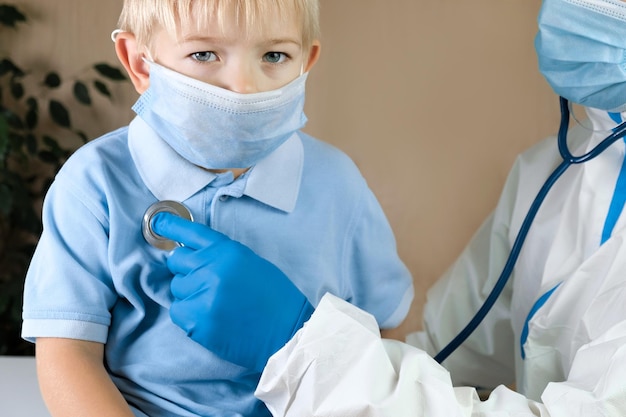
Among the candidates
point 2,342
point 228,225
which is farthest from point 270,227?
point 2,342

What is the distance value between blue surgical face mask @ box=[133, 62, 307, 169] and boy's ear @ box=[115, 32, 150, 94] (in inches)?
1.5

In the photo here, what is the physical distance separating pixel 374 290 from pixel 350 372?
12.9 inches

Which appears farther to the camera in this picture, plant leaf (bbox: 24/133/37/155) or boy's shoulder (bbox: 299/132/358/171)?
plant leaf (bbox: 24/133/37/155)

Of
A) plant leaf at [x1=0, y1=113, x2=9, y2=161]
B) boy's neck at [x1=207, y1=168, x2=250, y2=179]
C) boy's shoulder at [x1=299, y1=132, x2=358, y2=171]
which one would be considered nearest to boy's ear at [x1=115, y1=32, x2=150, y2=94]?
boy's neck at [x1=207, y1=168, x2=250, y2=179]

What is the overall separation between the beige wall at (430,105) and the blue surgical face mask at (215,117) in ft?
3.67

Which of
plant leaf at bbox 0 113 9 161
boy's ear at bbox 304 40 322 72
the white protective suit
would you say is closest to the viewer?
the white protective suit

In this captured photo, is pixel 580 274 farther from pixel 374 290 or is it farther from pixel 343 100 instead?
pixel 343 100

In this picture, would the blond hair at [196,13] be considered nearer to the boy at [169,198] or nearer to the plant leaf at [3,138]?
the boy at [169,198]

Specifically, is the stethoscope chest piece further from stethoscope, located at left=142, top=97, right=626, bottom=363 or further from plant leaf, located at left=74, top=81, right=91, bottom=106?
plant leaf, located at left=74, top=81, right=91, bottom=106

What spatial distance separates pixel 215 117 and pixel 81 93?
138 cm

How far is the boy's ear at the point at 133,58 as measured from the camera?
117 cm

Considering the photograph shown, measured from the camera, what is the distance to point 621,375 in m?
1.07

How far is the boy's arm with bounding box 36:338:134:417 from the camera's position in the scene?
1069 millimetres

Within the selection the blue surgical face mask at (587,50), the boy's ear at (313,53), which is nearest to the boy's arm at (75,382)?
the boy's ear at (313,53)
